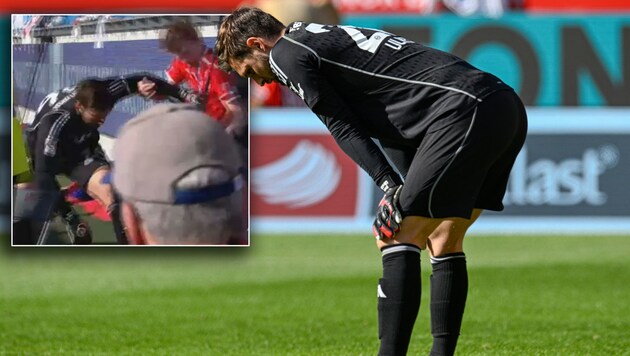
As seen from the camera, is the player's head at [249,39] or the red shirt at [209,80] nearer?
the player's head at [249,39]

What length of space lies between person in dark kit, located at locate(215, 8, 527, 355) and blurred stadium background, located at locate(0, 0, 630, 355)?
519 mm

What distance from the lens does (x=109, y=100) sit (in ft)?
17.2

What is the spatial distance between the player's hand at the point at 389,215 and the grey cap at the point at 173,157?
2.05 feet

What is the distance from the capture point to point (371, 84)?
192 inches

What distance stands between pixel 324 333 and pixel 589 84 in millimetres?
7578

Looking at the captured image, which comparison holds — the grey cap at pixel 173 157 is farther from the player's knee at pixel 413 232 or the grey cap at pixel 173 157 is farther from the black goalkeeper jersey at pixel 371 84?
the player's knee at pixel 413 232

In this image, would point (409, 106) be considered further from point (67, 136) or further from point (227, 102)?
point (67, 136)

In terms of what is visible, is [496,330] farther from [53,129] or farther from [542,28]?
[542,28]

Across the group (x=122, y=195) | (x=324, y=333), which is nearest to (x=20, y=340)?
(x=324, y=333)

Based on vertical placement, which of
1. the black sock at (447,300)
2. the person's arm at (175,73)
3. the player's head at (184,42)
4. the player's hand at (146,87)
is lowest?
the black sock at (447,300)

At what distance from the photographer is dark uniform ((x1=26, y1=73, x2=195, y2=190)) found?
5211mm

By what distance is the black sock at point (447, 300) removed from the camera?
5.38 m

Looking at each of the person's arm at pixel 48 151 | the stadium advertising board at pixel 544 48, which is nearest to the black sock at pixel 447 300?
the person's arm at pixel 48 151

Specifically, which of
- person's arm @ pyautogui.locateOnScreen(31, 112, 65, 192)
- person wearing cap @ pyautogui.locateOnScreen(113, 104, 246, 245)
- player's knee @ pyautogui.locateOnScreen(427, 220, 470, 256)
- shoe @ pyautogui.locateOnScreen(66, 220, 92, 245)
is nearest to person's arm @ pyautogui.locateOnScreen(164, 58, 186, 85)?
person wearing cap @ pyautogui.locateOnScreen(113, 104, 246, 245)
